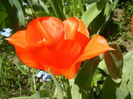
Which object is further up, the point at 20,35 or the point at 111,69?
the point at 20,35

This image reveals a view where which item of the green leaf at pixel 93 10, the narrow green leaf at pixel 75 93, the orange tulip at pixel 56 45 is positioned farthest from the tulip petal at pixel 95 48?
the green leaf at pixel 93 10

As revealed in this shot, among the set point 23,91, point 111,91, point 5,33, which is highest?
point 5,33

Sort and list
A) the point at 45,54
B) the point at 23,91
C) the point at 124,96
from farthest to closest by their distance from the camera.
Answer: the point at 23,91 < the point at 124,96 < the point at 45,54

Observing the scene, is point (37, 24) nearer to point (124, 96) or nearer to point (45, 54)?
point (45, 54)

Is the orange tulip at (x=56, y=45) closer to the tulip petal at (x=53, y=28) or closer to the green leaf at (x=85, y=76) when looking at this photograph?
the tulip petal at (x=53, y=28)

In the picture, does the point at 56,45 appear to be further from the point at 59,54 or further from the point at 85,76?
the point at 85,76

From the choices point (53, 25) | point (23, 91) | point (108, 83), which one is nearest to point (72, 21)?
point (53, 25)

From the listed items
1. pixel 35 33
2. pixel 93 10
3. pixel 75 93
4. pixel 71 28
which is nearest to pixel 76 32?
pixel 71 28
